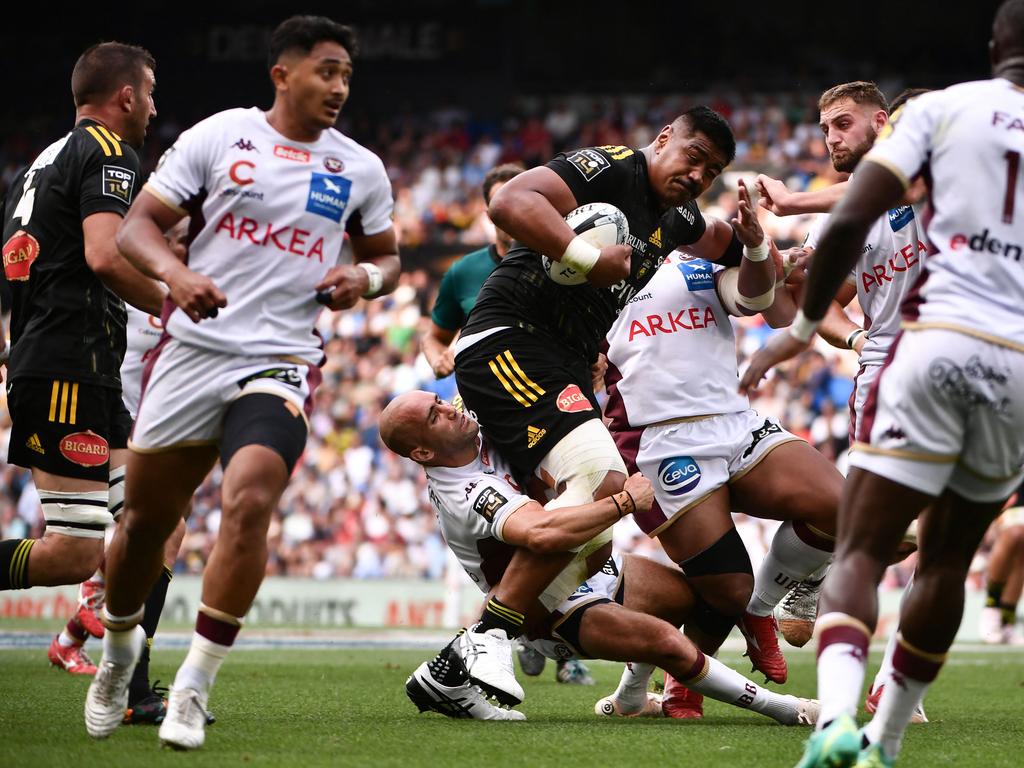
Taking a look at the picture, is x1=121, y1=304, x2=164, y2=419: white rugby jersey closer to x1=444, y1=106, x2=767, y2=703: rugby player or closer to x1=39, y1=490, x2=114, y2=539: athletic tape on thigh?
x1=39, y1=490, x2=114, y2=539: athletic tape on thigh

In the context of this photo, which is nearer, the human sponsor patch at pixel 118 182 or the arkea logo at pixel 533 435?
the human sponsor patch at pixel 118 182

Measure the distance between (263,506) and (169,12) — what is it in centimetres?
2616

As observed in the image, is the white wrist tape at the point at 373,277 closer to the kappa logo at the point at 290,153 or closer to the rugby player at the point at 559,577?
the kappa logo at the point at 290,153

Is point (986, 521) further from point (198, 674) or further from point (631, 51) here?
point (631, 51)

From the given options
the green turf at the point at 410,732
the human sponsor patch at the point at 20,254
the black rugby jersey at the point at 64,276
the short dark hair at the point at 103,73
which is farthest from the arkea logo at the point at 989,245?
the human sponsor patch at the point at 20,254

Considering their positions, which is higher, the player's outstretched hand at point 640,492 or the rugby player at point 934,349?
the rugby player at point 934,349

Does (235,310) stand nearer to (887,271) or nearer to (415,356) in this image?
(887,271)

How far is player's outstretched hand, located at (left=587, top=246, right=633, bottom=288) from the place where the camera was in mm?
5711

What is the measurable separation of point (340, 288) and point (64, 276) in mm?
1907

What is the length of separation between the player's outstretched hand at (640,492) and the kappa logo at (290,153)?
201 cm

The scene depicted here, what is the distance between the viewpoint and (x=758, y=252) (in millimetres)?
6645

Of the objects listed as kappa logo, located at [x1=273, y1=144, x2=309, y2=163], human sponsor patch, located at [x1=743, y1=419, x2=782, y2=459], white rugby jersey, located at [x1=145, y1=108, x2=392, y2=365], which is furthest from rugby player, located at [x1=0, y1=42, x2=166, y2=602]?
human sponsor patch, located at [x1=743, y1=419, x2=782, y2=459]

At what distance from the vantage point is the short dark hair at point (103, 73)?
6352 millimetres

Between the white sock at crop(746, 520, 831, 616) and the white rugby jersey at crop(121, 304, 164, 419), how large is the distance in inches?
157
